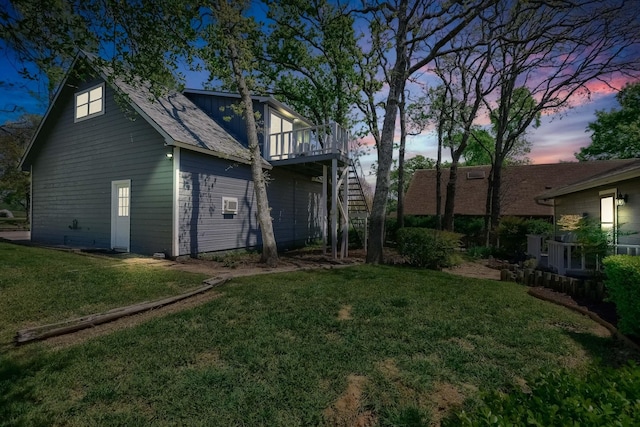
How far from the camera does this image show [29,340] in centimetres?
407

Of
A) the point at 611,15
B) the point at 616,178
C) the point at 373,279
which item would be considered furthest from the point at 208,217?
the point at 611,15

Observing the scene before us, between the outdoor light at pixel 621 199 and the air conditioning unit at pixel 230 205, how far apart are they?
1220 centimetres

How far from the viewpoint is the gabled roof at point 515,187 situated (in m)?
22.5

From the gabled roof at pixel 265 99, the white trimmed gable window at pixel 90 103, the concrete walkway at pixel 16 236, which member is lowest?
the concrete walkway at pixel 16 236

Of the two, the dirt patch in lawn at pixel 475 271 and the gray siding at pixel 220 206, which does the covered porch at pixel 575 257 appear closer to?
the dirt patch in lawn at pixel 475 271

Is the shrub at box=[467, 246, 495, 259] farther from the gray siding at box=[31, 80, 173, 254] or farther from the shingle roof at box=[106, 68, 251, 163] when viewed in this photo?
the gray siding at box=[31, 80, 173, 254]

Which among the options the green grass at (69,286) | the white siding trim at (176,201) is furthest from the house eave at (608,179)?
the white siding trim at (176,201)

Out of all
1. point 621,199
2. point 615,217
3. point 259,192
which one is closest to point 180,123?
point 259,192

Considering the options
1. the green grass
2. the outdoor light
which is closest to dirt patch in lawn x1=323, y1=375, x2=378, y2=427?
the green grass

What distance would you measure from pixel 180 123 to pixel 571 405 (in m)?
12.5

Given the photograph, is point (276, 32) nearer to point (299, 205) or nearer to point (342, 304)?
point (299, 205)

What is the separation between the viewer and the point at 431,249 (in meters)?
10.1

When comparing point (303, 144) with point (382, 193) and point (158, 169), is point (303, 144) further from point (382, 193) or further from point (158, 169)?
point (158, 169)

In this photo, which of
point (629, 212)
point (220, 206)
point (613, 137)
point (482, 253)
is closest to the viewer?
point (629, 212)
